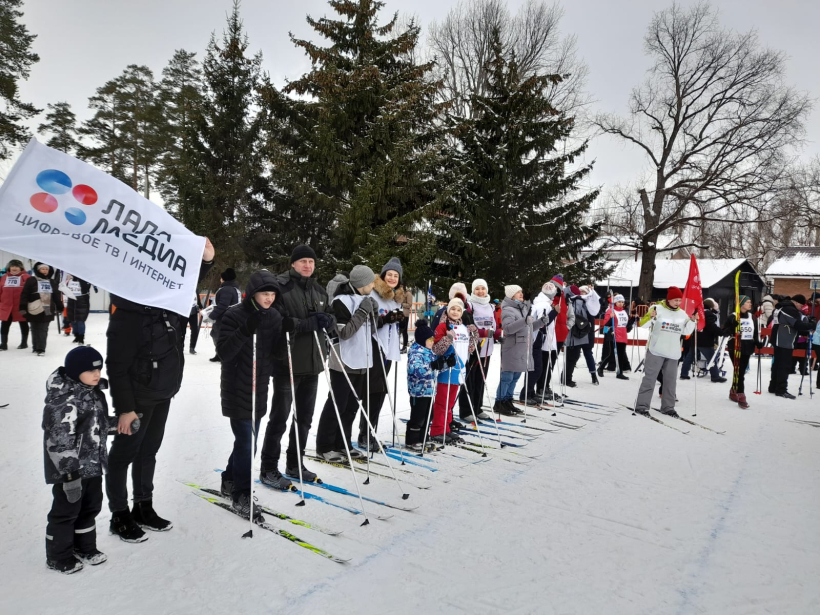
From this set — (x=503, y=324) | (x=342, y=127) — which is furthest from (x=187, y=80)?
(x=503, y=324)

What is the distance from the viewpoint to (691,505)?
178 inches

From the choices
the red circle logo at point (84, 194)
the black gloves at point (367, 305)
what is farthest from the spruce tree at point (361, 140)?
the red circle logo at point (84, 194)

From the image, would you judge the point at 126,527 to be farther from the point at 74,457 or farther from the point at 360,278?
the point at 360,278

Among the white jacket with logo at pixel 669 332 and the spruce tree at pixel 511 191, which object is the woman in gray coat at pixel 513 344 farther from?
the spruce tree at pixel 511 191

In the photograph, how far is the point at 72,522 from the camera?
3.05 m

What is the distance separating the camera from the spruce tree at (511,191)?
19.0 metres

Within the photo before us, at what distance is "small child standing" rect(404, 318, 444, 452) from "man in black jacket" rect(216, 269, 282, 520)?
2130mm

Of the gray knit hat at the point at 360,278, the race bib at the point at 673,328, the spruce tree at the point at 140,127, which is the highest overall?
the spruce tree at the point at 140,127

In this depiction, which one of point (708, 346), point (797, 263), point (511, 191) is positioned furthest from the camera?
point (797, 263)

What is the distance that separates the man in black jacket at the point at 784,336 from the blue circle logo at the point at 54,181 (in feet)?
37.5

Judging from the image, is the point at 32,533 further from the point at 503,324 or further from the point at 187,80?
the point at 187,80

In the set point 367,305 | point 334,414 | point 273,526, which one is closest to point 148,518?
point 273,526

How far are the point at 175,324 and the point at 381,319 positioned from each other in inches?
90.1

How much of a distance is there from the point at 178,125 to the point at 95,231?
1157 inches
